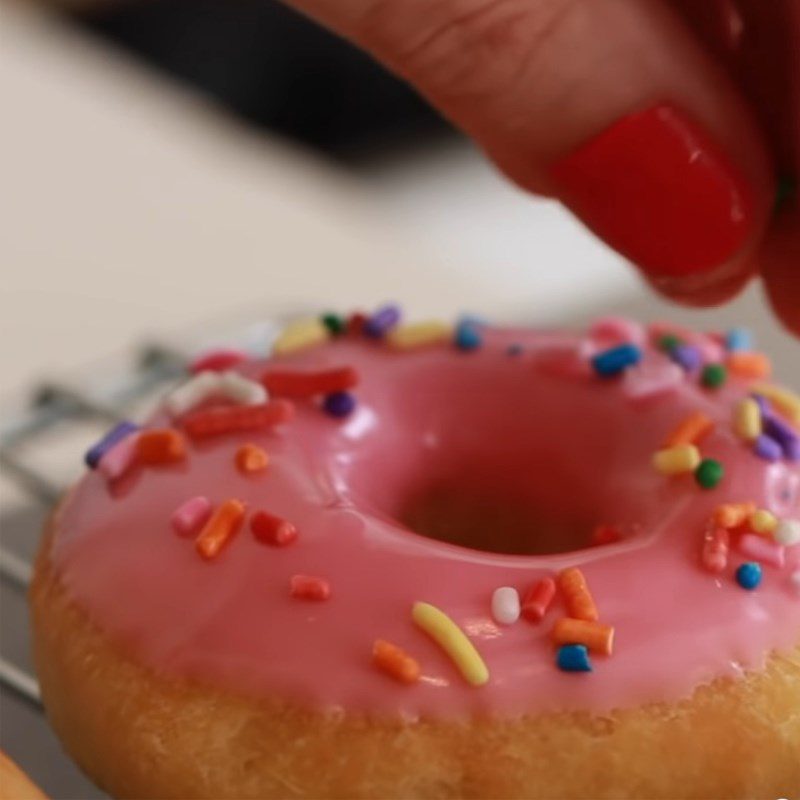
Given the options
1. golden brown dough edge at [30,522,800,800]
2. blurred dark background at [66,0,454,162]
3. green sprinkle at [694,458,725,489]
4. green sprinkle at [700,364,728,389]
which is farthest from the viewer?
blurred dark background at [66,0,454,162]

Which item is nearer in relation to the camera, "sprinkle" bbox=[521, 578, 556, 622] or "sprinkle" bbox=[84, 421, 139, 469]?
Answer: "sprinkle" bbox=[521, 578, 556, 622]

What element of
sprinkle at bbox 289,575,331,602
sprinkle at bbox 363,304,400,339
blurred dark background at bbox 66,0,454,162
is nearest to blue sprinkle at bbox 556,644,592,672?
sprinkle at bbox 289,575,331,602

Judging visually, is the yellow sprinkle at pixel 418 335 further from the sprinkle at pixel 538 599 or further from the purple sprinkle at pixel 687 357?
the sprinkle at pixel 538 599

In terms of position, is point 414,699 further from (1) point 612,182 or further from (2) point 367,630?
(1) point 612,182

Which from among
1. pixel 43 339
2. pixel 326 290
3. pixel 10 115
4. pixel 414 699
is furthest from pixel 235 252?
pixel 414 699

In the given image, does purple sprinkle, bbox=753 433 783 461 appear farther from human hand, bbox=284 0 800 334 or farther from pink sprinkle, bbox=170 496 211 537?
pink sprinkle, bbox=170 496 211 537

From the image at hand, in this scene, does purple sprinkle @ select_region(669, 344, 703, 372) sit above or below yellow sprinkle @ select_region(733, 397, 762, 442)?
below

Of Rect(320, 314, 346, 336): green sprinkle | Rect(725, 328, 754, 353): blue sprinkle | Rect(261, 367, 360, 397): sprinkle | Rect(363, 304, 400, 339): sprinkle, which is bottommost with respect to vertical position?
Rect(725, 328, 754, 353): blue sprinkle
